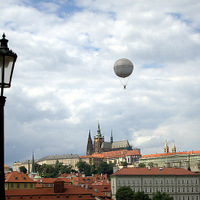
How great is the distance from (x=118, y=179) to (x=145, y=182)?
816 cm

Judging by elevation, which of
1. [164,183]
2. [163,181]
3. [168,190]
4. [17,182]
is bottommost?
[168,190]

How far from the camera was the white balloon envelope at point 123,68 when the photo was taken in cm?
7831

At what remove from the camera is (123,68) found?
3086 inches

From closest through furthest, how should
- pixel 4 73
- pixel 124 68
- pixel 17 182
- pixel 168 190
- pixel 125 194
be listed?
pixel 4 73, pixel 124 68, pixel 17 182, pixel 125 194, pixel 168 190

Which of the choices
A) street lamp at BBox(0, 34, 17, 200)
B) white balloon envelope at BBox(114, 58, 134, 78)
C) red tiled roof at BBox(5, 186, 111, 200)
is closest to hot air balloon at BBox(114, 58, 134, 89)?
white balloon envelope at BBox(114, 58, 134, 78)

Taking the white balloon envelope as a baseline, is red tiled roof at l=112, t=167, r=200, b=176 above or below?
below

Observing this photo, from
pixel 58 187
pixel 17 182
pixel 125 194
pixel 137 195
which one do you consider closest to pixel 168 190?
pixel 125 194

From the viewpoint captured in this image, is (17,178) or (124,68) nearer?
(124,68)

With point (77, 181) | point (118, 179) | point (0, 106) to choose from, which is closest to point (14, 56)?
point (0, 106)

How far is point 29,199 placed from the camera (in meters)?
80.0

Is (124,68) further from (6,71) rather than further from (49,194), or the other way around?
(6,71)

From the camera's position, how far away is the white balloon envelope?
7831cm

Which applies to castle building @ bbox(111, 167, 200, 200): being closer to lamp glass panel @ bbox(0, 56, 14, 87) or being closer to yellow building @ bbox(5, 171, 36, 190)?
yellow building @ bbox(5, 171, 36, 190)

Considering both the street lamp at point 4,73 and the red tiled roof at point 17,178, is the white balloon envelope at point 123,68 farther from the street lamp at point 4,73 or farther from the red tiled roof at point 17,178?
the street lamp at point 4,73
